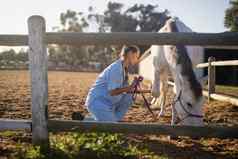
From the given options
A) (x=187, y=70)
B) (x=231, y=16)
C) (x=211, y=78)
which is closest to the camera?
(x=187, y=70)

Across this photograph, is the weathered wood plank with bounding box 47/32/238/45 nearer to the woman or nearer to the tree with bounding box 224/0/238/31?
the woman

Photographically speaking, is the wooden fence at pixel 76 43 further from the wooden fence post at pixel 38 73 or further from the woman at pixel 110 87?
the woman at pixel 110 87

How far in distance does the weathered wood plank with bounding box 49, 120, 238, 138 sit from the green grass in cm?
18

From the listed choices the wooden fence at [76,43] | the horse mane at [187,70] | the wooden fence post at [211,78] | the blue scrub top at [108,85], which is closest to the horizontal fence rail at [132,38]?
the wooden fence at [76,43]

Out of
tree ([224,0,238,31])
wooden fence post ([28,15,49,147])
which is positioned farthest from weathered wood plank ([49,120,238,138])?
tree ([224,0,238,31])

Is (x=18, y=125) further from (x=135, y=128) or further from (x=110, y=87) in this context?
(x=135, y=128)

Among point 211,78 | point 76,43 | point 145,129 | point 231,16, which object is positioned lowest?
point 145,129

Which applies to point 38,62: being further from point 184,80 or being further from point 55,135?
point 184,80

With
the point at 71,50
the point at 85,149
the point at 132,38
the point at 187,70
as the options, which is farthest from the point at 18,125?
the point at 71,50

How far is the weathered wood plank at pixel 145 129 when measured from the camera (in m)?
3.18

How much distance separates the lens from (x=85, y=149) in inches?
132

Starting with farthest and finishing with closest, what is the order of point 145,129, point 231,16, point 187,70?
1. point 231,16
2. point 187,70
3. point 145,129

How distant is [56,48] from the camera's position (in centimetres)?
7469

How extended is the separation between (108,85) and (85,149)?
848 mm
